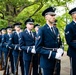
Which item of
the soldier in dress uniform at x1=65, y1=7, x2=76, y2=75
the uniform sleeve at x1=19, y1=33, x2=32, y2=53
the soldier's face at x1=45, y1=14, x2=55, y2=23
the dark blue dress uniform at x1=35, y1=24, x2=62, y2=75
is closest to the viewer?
the soldier's face at x1=45, y1=14, x2=55, y2=23

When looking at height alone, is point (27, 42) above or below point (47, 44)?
below

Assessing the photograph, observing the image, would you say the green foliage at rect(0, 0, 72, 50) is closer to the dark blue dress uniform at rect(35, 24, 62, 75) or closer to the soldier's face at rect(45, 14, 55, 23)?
the dark blue dress uniform at rect(35, 24, 62, 75)

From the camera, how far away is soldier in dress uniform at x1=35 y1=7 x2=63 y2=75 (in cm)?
582

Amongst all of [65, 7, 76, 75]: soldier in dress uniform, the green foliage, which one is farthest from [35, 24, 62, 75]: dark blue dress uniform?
the green foliage

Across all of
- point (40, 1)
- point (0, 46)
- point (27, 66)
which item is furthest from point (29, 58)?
point (40, 1)

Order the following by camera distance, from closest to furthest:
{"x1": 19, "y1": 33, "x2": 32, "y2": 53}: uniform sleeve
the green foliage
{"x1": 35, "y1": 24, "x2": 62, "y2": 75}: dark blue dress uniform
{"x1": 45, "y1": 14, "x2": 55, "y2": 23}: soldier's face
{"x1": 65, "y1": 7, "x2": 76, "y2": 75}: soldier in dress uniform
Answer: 1. {"x1": 45, "y1": 14, "x2": 55, "y2": 23}: soldier's face
2. {"x1": 35, "y1": 24, "x2": 62, "y2": 75}: dark blue dress uniform
3. {"x1": 65, "y1": 7, "x2": 76, "y2": 75}: soldier in dress uniform
4. {"x1": 19, "y1": 33, "x2": 32, "y2": 53}: uniform sleeve
5. the green foliage

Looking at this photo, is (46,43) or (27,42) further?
(27,42)

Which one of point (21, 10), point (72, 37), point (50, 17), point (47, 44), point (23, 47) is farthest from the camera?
point (21, 10)

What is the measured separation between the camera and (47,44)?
5.91 metres

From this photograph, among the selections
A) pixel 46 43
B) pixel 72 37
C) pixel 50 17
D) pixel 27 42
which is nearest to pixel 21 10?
pixel 27 42

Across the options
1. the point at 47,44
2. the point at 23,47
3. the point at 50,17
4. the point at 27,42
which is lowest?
the point at 23,47

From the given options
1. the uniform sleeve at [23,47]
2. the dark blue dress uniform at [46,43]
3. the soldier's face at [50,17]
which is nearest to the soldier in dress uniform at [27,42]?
the uniform sleeve at [23,47]

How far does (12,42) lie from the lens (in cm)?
1010

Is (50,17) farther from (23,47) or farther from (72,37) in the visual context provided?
(23,47)
